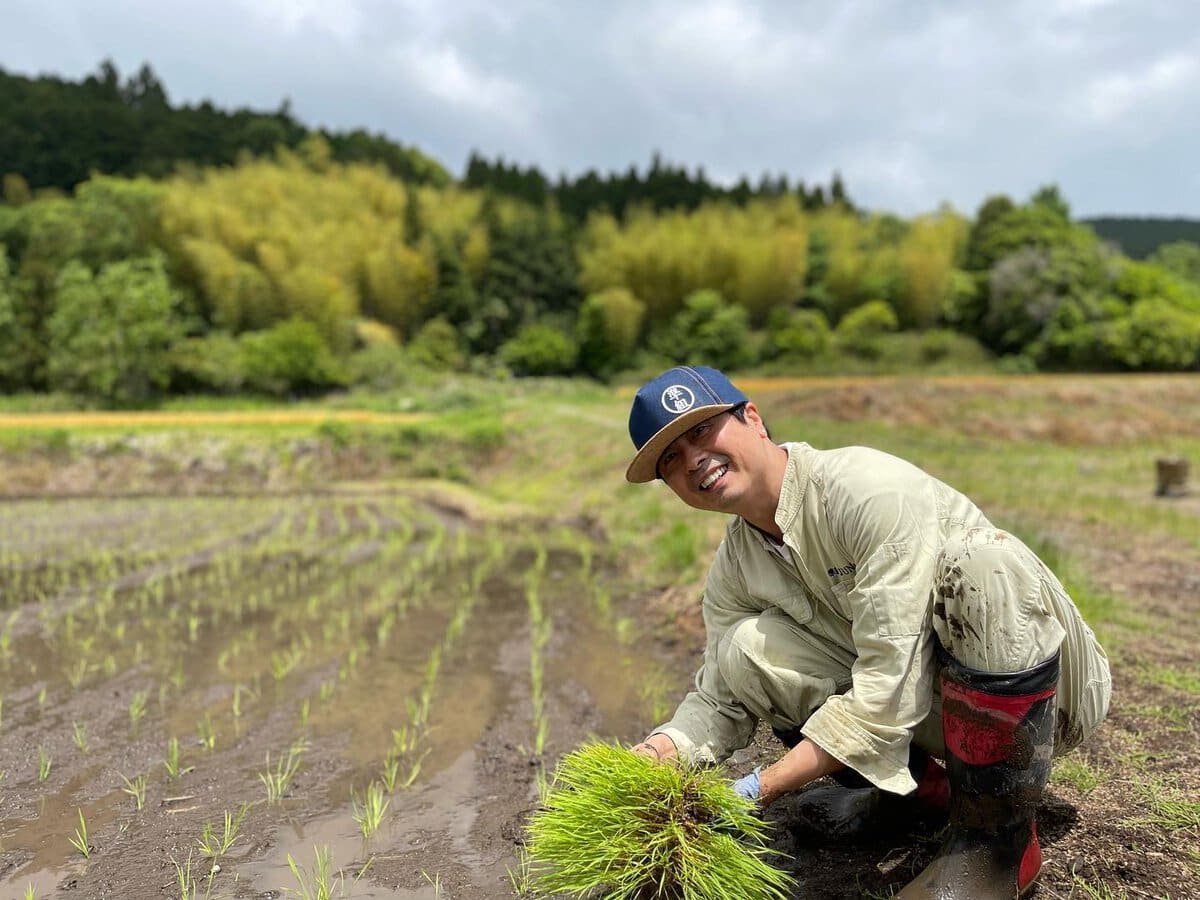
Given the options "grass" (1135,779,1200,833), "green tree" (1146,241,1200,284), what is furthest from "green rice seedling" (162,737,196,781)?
"green tree" (1146,241,1200,284)

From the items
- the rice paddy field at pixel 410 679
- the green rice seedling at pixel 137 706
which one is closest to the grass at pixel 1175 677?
the rice paddy field at pixel 410 679

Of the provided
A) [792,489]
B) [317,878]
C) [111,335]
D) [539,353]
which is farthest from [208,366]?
[792,489]

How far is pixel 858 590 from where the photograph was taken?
5.51 ft

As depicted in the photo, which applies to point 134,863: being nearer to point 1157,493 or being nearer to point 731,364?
point 1157,493

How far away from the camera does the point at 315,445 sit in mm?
14195

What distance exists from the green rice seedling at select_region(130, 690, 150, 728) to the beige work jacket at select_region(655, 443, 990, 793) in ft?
8.47

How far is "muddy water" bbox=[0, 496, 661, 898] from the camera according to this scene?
228cm

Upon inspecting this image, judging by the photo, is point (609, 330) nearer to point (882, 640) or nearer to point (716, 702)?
point (716, 702)

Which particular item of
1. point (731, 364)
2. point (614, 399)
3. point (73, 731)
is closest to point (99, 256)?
point (614, 399)

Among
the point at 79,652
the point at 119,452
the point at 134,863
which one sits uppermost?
the point at 134,863

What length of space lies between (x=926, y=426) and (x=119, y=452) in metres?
14.8

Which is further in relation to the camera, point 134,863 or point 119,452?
point 119,452

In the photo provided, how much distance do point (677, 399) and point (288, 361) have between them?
23.7 m

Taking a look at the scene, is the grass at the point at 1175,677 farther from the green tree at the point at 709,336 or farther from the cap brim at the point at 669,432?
the green tree at the point at 709,336
